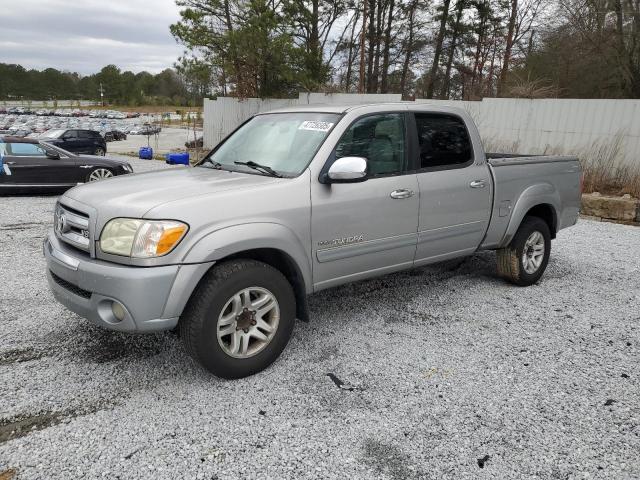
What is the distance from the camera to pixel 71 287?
308cm

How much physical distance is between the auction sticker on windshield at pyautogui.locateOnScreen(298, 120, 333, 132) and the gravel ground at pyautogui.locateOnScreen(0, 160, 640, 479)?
1.64 m

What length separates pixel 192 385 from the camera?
315 centimetres

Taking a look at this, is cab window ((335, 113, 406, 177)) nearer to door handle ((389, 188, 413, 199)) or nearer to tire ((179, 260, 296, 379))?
door handle ((389, 188, 413, 199))

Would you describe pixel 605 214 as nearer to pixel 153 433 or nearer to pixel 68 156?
pixel 153 433

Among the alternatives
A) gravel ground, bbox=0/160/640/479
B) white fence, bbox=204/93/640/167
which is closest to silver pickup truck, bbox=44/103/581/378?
gravel ground, bbox=0/160/640/479

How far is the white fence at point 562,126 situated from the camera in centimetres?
1118

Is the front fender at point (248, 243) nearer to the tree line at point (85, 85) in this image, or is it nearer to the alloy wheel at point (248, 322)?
the alloy wheel at point (248, 322)

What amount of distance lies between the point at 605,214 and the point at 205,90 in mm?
21639

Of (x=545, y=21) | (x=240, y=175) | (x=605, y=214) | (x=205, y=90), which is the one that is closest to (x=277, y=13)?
(x=205, y=90)

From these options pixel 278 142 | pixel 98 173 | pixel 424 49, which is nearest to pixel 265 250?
pixel 278 142

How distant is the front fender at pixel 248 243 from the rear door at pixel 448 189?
4.09 ft

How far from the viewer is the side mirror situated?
3.29 meters

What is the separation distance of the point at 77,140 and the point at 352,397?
21.4 metres

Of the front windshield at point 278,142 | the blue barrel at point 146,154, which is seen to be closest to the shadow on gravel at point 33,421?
the front windshield at point 278,142
